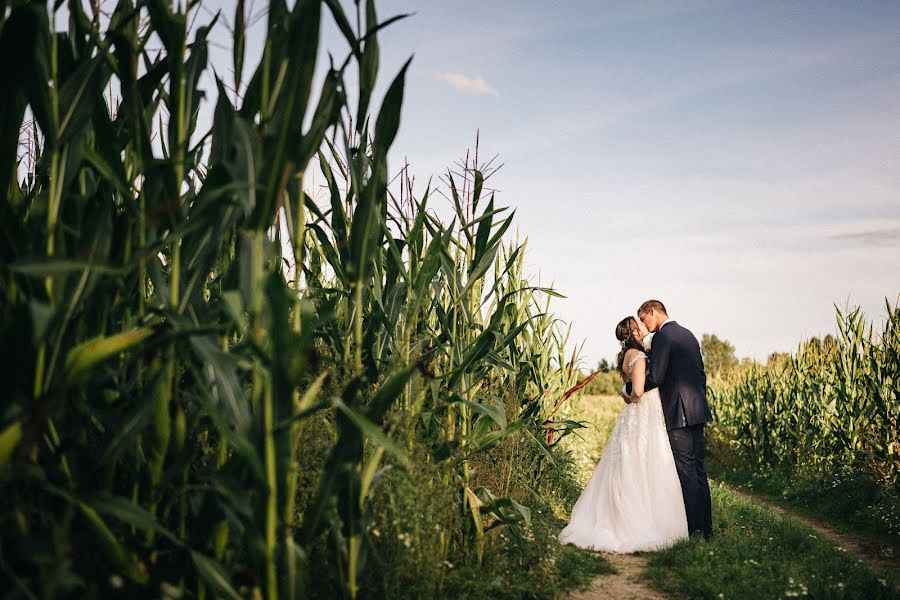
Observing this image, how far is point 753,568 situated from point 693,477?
141 centimetres

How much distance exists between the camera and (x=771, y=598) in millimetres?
3678

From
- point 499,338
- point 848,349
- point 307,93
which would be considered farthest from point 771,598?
point 848,349

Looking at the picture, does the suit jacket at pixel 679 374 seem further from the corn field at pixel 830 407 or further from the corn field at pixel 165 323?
the corn field at pixel 165 323

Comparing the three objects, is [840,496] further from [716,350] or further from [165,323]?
[716,350]

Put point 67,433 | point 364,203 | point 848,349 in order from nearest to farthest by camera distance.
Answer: point 67,433, point 364,203, point 848,349

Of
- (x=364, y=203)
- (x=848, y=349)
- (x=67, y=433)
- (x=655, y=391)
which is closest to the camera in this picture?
(x=67, y=433)

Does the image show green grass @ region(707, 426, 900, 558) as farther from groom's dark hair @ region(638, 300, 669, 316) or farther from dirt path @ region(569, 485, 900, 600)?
groom's dark hair @ region(638, 300, 669, 316)

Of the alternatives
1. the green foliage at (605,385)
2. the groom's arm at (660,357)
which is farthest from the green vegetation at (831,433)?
the green foliage at (605,385)

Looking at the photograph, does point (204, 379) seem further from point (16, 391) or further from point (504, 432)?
Answer: point (504, 432)

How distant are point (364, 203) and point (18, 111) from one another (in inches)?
46.0

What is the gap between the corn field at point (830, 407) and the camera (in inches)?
297

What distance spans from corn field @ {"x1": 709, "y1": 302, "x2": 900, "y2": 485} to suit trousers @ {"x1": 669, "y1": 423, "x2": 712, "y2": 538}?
119 inches

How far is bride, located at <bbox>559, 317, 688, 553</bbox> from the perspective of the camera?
561 centimetres

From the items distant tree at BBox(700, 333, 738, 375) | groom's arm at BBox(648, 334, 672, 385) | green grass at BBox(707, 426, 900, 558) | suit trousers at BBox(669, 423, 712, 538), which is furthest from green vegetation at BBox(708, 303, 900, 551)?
distant tree at BBox(700, 333, 738, 375)
